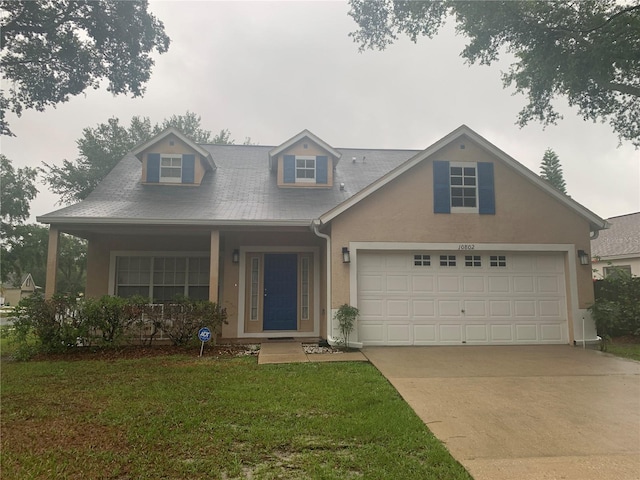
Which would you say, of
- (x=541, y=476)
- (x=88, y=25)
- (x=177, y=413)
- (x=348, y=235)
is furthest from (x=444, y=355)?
(x=88, y=25)

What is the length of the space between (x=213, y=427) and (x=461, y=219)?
7108 mm

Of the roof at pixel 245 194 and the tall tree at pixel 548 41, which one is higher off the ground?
the tall tree at pixel 548 41

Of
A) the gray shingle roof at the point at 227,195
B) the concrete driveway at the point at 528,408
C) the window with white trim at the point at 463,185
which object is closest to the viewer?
the concrete driveway at the point at 528,408

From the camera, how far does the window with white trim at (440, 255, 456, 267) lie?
29.6ft

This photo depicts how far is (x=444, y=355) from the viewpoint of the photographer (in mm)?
7734

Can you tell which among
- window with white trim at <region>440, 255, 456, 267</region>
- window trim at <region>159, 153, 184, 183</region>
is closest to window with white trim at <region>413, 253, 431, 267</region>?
window with white trim at <region>440, 255, 456, 267</region>

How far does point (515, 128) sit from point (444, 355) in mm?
8083

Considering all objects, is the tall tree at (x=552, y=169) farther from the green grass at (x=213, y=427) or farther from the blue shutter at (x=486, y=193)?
the green grass at (x=213, y=427)

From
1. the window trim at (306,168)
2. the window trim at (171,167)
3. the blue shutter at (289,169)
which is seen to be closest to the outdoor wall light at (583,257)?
the window trim at (306,168)

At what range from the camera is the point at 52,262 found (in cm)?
866

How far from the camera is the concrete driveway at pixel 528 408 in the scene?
3346 millimetres

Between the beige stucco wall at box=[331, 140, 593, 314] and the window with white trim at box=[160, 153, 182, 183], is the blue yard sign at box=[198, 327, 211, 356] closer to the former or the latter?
the beige stucco wall at box=[331, 140, 593, 314]

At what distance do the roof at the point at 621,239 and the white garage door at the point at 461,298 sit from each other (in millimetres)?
10714

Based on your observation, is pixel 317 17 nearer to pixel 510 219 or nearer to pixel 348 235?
pixel 348 235
